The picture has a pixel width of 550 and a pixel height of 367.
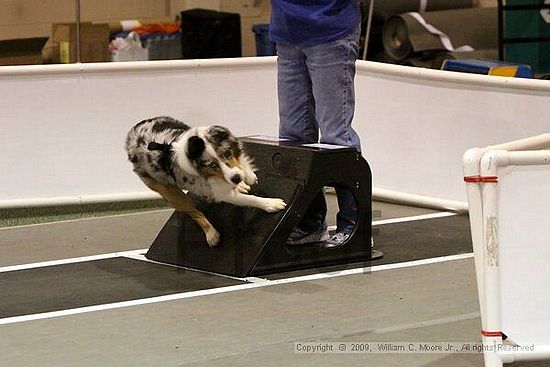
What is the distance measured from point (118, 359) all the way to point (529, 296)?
150 cm

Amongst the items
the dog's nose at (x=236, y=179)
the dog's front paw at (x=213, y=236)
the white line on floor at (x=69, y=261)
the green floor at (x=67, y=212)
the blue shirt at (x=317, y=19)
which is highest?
the blue shirt at (x=317, y=19)

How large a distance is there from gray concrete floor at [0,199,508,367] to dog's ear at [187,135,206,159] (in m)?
0.65

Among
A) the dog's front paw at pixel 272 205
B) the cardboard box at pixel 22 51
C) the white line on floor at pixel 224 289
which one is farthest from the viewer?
the cardboard box at pixel 22 51

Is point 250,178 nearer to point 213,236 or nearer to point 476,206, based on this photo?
point 213,236

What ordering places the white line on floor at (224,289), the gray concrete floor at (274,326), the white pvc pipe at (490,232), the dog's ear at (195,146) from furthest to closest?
the dog's ear at (195,146) → the white line on floor at (224,289) → the gray concrete floor at (274,326) → the white pvc pipe at (490,232)

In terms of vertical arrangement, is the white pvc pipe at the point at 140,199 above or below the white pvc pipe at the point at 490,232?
below

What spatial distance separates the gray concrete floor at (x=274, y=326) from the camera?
436 centimetres

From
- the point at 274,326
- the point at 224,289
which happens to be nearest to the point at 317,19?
the point at 224,289

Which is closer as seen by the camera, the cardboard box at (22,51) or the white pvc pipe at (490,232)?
the white pvc pipe at (490,232)

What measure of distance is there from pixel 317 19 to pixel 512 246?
200 cm

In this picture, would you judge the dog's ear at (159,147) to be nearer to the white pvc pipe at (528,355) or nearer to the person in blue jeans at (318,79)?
the person in blue jeans at (318,79)

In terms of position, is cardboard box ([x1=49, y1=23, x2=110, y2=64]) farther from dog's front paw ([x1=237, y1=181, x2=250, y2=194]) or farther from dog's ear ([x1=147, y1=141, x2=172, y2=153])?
dog's front paw ([x1=237, y1=181, x2=250, y2=194])

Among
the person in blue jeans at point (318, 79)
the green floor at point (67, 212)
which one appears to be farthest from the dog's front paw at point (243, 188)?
the green floor at point (67, 212)

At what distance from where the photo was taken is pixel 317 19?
5559 mm
